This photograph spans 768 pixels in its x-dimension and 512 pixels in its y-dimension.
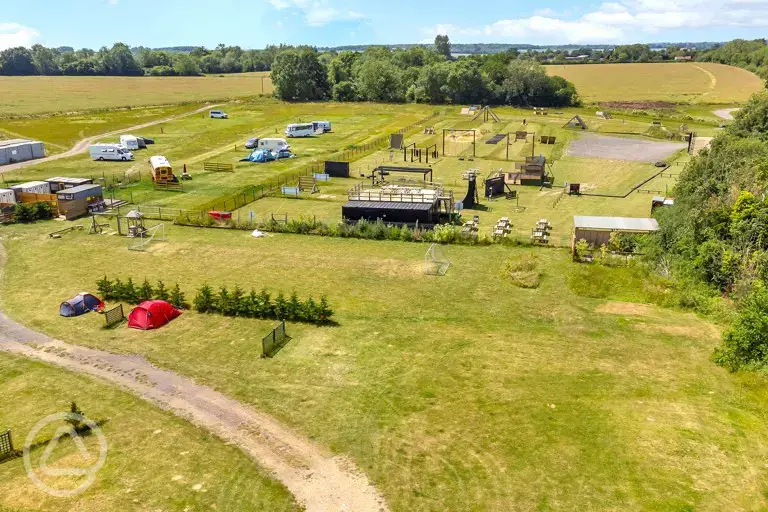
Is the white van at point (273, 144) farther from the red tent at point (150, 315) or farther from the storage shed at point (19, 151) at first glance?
the red tent at point (150, 315)

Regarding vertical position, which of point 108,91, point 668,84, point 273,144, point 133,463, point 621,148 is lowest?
point 133,463

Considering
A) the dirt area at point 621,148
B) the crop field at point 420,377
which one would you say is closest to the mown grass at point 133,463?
the crop field at point 420,377

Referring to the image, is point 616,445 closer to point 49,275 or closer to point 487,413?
point 487,413

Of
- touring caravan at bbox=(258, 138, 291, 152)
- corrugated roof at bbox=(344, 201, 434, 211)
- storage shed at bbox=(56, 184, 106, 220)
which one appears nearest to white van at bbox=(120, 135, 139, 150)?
touring caravan at bbox=(258, 138, 291, 152)

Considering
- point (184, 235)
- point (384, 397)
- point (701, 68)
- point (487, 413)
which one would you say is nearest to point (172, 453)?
point (384, 397)

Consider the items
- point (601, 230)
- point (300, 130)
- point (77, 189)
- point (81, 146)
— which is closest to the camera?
point (601, 230)

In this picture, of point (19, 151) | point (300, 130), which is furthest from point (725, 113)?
point (19, 151)

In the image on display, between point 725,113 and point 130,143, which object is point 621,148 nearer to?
point 725,113
